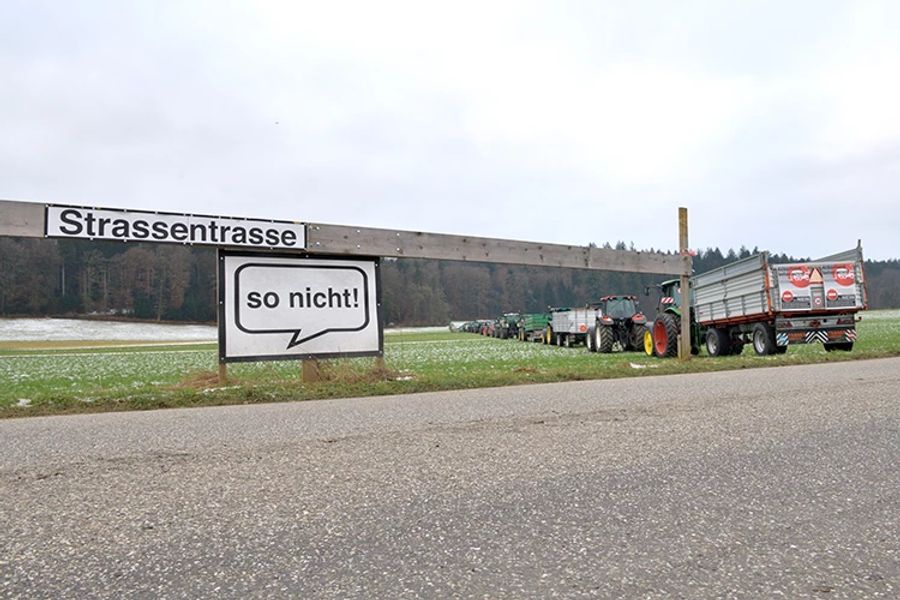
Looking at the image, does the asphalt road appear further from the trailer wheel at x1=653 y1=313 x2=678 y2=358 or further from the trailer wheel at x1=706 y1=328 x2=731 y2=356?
the trailer wheel at x1=706 y1=328 x2=731 y2=356

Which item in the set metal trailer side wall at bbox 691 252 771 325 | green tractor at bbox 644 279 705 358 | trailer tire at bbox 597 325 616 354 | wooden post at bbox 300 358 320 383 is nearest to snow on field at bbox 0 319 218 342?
trailer tire at bbox 597 325 616 354

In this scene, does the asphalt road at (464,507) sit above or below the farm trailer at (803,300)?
below

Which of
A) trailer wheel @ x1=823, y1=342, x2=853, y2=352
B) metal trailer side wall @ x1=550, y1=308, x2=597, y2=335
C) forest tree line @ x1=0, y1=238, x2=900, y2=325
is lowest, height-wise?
trailer wheel @ x1=823, y1=342, x2=853, y2=352

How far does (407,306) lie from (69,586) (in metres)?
100

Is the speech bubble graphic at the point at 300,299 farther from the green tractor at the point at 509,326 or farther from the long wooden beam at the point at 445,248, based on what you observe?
the green tractor at the point at 509,326

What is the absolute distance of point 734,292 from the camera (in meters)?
16.9

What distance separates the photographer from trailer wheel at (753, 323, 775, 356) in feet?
50.3

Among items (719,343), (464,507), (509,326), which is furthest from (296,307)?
(509,326)

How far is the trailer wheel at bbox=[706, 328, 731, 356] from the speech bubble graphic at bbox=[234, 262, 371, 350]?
12.1 m

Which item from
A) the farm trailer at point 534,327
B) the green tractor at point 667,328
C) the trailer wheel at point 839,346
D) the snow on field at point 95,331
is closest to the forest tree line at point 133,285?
the snow on field at point 95,331

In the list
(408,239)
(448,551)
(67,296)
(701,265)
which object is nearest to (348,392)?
(408,239)

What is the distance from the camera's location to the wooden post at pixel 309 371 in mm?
9445

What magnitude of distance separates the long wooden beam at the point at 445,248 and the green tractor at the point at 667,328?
4268mm

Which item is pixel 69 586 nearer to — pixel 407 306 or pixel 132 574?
pixel 132 574
